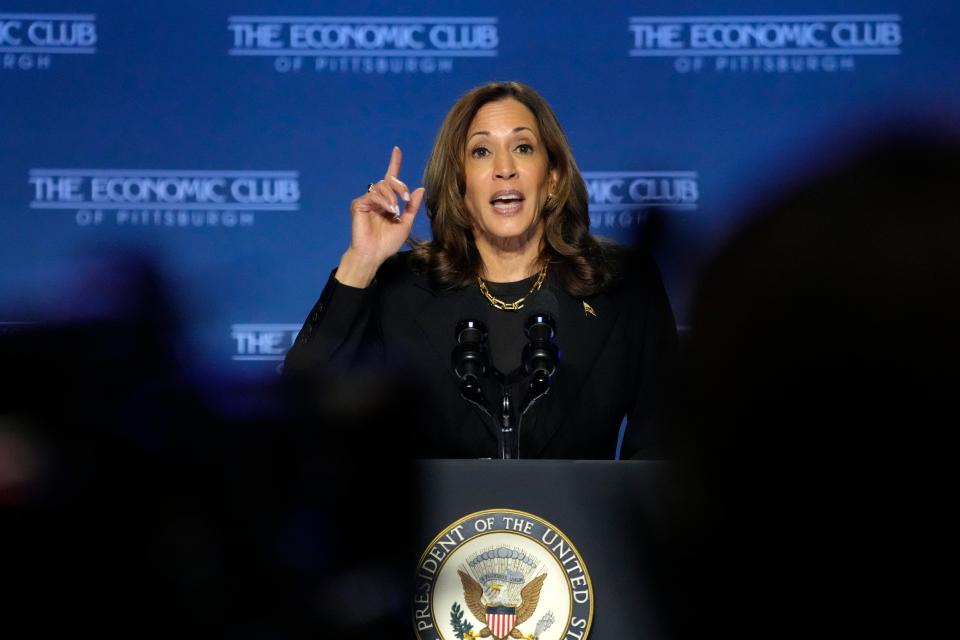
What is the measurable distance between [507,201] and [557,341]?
393mm

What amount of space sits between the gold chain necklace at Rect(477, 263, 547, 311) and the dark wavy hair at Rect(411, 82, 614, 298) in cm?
3

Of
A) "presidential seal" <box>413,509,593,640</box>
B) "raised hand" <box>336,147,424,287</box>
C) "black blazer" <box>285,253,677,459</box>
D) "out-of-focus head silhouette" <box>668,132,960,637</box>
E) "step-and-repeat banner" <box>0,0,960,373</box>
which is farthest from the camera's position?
"step-and-repeat banner" <box>0,0,960,373</box>

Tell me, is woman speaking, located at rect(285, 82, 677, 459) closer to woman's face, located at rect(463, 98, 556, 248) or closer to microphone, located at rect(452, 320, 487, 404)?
woman's face, located at rect(463, 98, 556, 248)

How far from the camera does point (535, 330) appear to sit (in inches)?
66.2

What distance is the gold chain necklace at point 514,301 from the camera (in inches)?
93.4

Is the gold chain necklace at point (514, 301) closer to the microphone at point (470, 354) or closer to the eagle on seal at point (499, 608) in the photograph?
the microphone at point (470, 354)

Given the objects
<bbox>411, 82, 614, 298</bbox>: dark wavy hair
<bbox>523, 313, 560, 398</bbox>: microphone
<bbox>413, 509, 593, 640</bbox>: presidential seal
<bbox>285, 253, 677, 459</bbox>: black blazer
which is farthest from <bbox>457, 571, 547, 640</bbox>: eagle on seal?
<bbox>411, 82, 614, 298</bbox>: dark wavy hair

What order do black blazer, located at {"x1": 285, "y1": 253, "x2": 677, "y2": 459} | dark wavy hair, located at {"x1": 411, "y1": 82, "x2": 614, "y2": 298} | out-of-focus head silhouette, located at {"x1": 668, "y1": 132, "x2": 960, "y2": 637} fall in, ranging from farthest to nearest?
dark wavy hair, located at {"x1": 411, "y1": 82, "x2": 614, "y2": 298}, black blazer, located at {"x1": 285, "y1": 253, "x2": 677, "y2": 459}, out-of-focus head silhouette, located at {"x1": 668, "y1": 132, "x2": 960, "y2": 637}

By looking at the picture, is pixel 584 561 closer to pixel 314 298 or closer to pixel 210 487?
pixel 210 487

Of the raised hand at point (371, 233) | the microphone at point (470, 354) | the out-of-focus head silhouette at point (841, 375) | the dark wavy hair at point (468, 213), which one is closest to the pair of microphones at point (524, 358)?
the microphone at point (470, 354)

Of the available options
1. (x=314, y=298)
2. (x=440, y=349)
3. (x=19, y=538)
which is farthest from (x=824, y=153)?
(x=314, y=298)

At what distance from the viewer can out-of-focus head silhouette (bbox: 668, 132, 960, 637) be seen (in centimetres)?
34

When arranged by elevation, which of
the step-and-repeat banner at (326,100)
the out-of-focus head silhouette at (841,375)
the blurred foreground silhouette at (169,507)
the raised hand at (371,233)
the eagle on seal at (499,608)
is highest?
the step-and-repeat banner at (326,100)

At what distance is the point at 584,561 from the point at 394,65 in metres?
3.01
